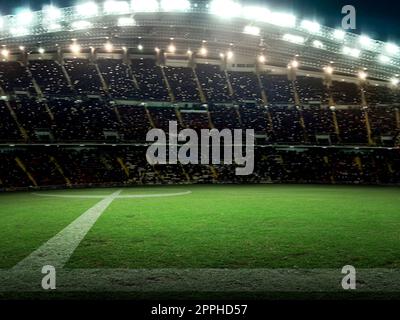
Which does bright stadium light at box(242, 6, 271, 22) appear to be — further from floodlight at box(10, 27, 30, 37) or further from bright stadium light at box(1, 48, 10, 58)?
bright stadium light at box(1, 48, 10, 58)

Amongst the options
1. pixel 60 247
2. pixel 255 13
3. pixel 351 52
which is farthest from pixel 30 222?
pixel 351 52

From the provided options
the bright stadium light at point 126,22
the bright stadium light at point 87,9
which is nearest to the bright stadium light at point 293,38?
the bright stadium light at point 126,22

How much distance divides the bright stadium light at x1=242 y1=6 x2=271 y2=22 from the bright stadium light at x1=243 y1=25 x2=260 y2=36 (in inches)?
61.1

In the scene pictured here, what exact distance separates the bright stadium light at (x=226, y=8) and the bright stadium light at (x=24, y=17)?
1266 cm

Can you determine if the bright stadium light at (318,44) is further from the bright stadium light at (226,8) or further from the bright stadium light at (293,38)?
the bright stadium light at (226,8)

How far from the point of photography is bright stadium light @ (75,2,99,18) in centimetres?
2755

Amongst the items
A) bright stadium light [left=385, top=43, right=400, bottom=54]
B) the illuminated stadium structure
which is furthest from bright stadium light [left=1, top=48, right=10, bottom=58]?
bright stadium light [left=385, top=43, right=400, bottom=54]

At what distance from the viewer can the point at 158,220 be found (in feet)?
50.7

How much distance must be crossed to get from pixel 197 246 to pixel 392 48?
2899cm

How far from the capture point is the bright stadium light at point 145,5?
28.1 m

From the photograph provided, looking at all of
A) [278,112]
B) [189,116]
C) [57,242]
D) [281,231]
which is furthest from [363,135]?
[57,242]

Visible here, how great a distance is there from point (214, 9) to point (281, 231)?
20.1 m

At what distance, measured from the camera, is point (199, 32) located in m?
32.7
